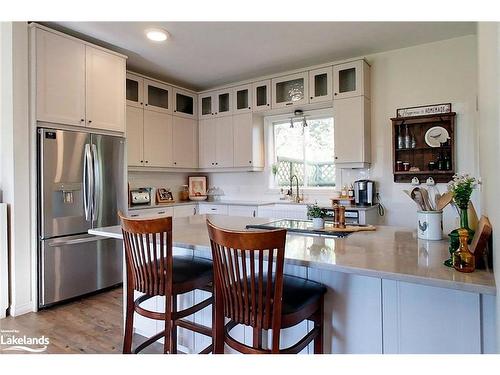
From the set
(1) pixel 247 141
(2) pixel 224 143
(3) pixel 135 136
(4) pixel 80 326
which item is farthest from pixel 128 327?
(2) pixel 224 143

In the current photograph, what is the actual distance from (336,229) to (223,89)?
335 centimetres

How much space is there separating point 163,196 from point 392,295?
3796mm

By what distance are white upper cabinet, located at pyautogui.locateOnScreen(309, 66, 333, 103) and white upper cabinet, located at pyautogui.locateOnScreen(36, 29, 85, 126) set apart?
8.33 ft

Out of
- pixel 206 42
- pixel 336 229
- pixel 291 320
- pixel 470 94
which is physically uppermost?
pixel 206 42

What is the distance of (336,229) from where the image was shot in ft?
6.58

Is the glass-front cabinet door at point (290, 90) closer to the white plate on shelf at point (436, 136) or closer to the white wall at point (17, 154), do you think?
the white plate on shelf at point (436, 136)

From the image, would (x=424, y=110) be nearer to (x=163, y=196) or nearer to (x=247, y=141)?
(x=247, y=141)

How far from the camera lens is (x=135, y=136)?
13.5 ft

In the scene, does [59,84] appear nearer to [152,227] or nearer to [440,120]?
[152,227]

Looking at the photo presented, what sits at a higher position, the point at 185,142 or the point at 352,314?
the point at 185,142

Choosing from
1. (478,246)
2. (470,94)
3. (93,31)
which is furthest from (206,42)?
(478,246)

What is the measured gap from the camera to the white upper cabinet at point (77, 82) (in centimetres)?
288

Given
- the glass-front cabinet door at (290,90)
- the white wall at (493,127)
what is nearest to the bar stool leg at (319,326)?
the white wall at (493,127)

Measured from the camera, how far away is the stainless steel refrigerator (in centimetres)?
291
